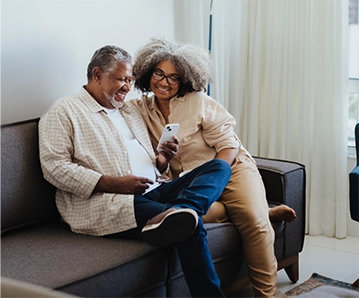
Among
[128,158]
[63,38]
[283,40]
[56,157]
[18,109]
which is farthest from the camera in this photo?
[283,40]

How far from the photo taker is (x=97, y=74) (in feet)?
9.06

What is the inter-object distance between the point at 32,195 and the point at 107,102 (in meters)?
0.53

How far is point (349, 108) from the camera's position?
3.93m

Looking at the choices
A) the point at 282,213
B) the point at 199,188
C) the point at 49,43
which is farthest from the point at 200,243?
the point at 49,43

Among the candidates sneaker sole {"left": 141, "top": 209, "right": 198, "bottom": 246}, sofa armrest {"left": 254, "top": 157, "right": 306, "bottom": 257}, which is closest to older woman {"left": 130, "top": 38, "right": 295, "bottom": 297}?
sofa armrest {"left": 254, "top": 157, "right": 306, "bottom": 257}

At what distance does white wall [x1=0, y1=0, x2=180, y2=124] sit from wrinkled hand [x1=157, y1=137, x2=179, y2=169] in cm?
62

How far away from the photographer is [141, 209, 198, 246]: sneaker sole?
7.35 feet

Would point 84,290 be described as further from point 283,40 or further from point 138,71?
point 283,40

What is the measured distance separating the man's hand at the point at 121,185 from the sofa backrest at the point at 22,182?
0.79 feet

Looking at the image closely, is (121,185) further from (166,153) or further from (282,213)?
(282,213)

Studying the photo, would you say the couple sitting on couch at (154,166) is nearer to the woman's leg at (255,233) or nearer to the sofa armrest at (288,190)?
the woman's leg at (255,233)

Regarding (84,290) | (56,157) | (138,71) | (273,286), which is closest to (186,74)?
(138,71)

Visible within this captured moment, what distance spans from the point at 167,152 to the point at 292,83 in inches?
53.2

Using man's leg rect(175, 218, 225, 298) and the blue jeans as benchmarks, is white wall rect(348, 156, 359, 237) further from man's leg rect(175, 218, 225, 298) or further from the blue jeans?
man's leg rect(175, 218, 225, 298)
